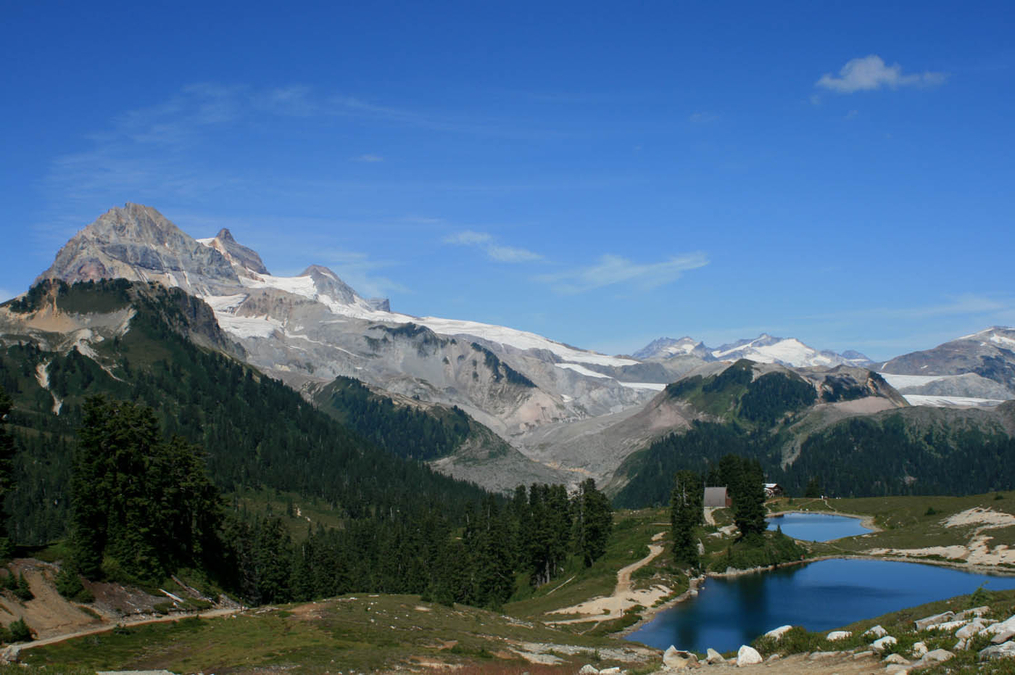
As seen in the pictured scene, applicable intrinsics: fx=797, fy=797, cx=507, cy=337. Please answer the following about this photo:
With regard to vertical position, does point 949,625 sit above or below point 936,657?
below

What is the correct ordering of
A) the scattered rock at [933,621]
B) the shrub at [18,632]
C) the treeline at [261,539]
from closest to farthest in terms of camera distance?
1. the scattered rock at [933,621]
2. the shrub at [18,632]
3. the treeline at [261,539]

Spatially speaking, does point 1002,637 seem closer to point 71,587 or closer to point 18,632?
point 18,632

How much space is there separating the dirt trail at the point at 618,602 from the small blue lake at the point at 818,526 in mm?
54087

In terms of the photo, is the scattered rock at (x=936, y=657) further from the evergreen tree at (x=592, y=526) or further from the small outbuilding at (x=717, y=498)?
the small outbuilding at (x=717, y=498)

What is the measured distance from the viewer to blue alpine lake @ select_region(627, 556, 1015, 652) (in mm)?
94125

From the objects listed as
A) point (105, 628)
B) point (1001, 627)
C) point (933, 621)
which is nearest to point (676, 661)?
point (933, 621)

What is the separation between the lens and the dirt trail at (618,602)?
101312 mm

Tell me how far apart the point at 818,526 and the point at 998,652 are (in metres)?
170

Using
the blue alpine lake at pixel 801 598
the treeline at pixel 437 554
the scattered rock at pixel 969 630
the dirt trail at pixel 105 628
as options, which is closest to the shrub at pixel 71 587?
the dirt trail at pixel 105 628

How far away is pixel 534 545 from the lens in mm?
139500

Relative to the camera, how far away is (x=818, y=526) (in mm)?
181625

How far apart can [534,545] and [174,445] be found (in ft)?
226

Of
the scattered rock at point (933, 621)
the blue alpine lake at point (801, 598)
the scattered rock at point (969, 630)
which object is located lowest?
the blue alpine lake at point (801, 598)

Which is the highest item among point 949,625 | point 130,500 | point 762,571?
point 130,500
